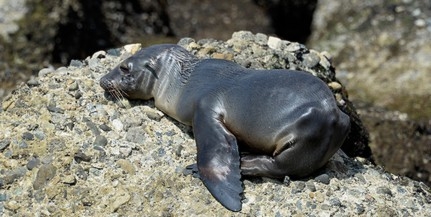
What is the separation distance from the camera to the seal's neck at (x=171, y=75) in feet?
18.6

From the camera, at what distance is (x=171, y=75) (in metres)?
5.78

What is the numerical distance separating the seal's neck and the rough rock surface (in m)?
0.08

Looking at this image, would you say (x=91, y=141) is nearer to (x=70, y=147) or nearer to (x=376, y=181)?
(x=70, y=147)

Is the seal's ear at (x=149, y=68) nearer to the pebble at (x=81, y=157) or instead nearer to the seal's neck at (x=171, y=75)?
the seal's neck at (x=171, y=75)

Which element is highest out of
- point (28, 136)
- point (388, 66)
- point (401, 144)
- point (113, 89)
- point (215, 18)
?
point (113, 89)

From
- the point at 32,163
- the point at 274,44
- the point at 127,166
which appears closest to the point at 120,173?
the point at 127,166

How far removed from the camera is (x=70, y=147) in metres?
5.40

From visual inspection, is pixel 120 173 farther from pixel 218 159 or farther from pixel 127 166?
pixel 218 159

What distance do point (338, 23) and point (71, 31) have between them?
105 inches

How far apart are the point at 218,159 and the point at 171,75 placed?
2.71 feet

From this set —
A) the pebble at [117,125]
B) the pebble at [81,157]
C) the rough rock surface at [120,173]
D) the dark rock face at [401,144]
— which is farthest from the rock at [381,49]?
the pebble at [81,157]

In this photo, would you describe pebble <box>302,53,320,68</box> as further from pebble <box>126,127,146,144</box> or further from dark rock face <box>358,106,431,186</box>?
dark rock face <box>358,106,431,186</box>

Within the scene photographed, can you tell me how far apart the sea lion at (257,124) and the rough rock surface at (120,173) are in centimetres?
9

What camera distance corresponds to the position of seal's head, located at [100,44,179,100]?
577 centimetres
